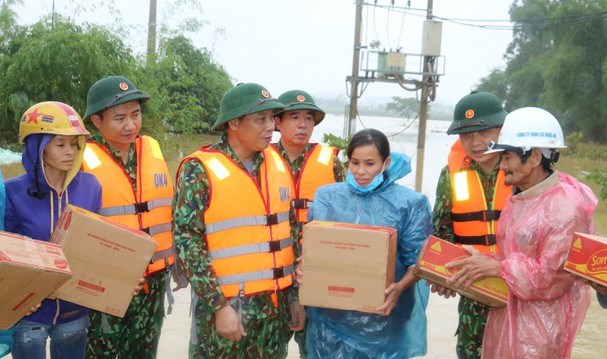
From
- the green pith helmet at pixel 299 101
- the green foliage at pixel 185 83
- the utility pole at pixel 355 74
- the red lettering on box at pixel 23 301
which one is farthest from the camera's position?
the utility pole at pixel 355 74

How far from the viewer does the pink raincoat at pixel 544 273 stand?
9.94 feet

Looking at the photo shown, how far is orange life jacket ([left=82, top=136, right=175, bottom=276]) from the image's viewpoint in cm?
388

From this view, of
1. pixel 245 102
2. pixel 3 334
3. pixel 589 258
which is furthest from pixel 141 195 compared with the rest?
pixel 589 258

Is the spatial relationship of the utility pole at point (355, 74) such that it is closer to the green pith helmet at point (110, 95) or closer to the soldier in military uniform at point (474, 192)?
the soldier in military uniform at point (474, 192)

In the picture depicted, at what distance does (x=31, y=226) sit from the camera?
131 inches

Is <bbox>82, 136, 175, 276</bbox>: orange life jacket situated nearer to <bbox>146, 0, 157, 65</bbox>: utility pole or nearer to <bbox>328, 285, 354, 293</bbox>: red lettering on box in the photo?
<bbox>328, 285, 354, 293</bbox>: red lettering on box

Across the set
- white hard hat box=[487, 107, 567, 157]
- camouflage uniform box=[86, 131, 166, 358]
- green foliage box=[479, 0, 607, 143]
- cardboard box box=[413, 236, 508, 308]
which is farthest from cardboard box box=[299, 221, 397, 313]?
green foliage box=[479, 0, 607, 143]

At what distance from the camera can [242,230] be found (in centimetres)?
346

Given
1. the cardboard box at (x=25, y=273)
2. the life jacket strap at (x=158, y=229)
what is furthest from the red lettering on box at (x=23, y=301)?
the life jacket strap at (x=158, y=229)

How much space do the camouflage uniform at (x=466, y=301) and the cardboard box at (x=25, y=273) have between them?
7.11ft

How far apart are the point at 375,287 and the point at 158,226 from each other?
1.42 m

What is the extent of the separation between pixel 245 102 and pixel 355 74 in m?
20.4

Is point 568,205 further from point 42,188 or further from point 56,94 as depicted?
point 56,94

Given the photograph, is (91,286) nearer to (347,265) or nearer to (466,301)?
(347,265)
